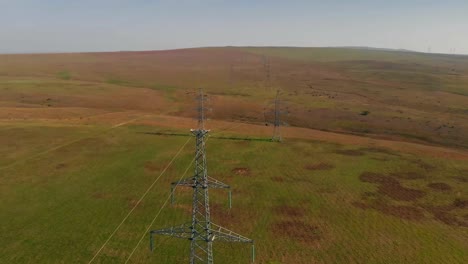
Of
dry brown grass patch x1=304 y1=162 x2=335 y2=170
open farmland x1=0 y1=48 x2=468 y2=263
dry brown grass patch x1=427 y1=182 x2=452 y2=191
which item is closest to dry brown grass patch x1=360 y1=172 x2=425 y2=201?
open farmland x1=0 y1=48 x2=468 y2=263

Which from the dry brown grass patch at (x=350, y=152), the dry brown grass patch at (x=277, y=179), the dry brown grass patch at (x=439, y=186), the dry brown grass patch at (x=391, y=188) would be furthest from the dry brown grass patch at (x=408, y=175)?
the dry brown grass patch at (x=277, y=179)

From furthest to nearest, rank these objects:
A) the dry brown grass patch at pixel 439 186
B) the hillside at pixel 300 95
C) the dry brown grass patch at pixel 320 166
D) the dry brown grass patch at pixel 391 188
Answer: the hillside at pixel 300 95 → the dry brown grass patch at pixel 320 166 → the dry brown grass patch at pixel 439 186 → the dry brown grass patch at pixel 391 188

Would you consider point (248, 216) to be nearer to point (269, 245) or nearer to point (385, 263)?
point (269, 245)

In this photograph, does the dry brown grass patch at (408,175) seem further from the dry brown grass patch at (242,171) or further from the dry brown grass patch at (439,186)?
the dry brown grass patch at (242,171)

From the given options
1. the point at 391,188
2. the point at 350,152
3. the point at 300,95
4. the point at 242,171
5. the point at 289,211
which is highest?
the point at 300,95

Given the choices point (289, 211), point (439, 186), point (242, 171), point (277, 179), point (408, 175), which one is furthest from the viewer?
→ point (242, 171)

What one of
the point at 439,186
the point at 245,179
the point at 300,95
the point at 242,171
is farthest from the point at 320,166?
the point at 300,95

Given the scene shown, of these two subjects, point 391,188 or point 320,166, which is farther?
point 320,166

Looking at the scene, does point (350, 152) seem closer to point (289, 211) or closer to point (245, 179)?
point (245, 179)

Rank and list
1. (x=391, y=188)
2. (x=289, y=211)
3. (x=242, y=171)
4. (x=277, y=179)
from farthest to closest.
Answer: (x=242, y=171) → (x=277, y=179) → (x=391, y=188) → (x=289, y=211)
